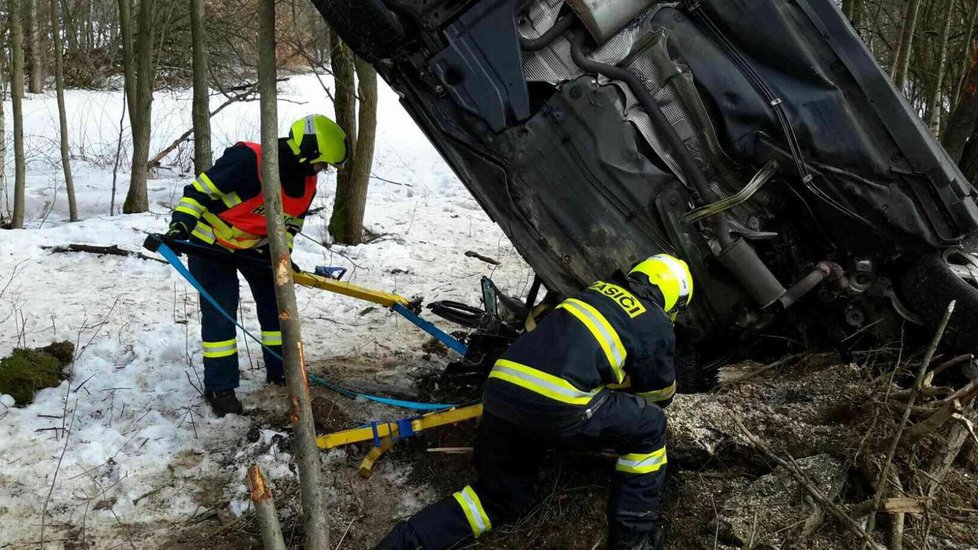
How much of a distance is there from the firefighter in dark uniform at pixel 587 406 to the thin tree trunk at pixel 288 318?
0.55 metres

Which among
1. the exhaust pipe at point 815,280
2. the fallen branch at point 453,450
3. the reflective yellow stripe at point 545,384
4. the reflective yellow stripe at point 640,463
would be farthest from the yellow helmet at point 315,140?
the exhaust pipe at point 815,280

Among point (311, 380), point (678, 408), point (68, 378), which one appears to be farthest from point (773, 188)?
point (68, 378)

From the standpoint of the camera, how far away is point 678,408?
3.67 metres

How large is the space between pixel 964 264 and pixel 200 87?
656 cm

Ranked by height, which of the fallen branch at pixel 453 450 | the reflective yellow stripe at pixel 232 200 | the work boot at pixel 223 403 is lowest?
the fallen branch at pixel 453 450

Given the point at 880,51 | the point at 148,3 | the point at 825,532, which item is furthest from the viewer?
the point at 880,51

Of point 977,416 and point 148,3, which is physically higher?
point 148,3

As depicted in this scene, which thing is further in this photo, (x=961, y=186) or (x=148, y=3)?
(x=148, y=3)

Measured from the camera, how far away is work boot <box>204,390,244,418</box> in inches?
159

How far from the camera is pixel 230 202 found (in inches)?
160

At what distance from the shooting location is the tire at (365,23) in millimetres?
3109

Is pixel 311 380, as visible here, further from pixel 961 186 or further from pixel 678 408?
pixel 961 186

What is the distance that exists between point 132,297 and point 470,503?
3.69 m

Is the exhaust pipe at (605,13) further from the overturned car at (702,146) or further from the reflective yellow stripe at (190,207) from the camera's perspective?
the reflective yellow stripe at (190,207)
